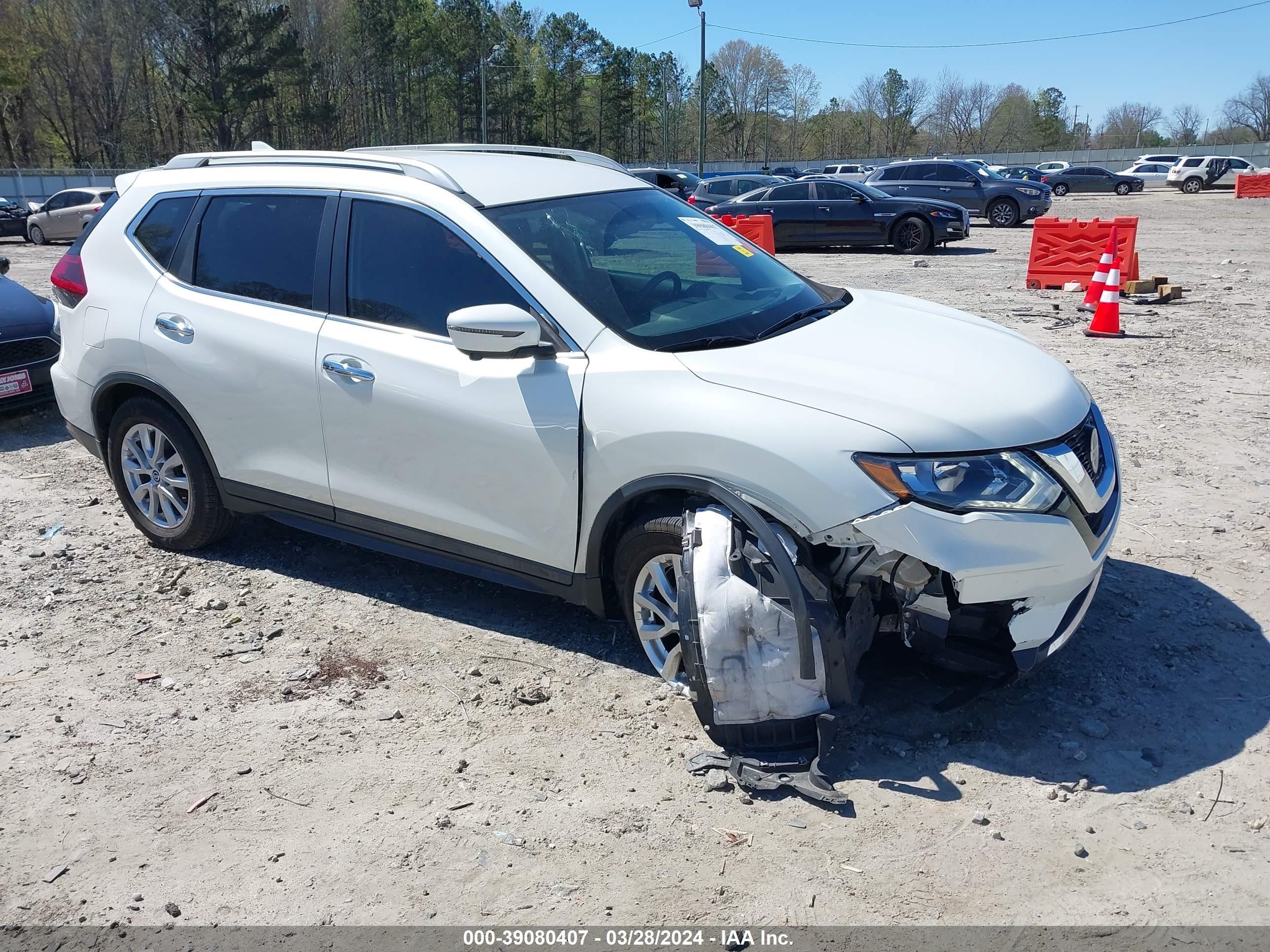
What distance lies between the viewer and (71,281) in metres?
5.15

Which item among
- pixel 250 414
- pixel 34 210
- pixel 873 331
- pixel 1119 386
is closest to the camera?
pixel 873 331

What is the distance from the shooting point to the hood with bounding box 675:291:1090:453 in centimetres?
318

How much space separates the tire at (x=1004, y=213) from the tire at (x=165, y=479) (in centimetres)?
2577

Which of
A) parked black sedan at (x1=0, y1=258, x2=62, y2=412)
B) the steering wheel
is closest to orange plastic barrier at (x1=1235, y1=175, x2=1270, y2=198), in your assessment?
the steering wheel

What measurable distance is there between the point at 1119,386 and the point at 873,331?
5.10m

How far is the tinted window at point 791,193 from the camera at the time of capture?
2102cm

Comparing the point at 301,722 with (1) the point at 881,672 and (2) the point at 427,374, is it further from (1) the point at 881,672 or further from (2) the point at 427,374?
(1) the point at 881,672

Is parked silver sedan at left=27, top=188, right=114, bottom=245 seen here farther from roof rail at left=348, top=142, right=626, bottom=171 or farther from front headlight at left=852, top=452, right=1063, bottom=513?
front headlight at left=852, top=452, right=1063, bottom=513

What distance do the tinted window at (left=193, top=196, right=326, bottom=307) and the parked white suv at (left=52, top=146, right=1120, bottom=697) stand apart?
0.05ft

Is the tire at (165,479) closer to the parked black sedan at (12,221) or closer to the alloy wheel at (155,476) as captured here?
the alloy wheel at (155,476)

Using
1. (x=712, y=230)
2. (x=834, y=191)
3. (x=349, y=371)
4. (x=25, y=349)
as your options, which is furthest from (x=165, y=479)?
(x=834, y=191)

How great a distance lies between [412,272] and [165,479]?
1.94m

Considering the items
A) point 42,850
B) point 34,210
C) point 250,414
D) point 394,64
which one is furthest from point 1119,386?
point 394,64

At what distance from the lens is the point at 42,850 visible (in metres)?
3.04
